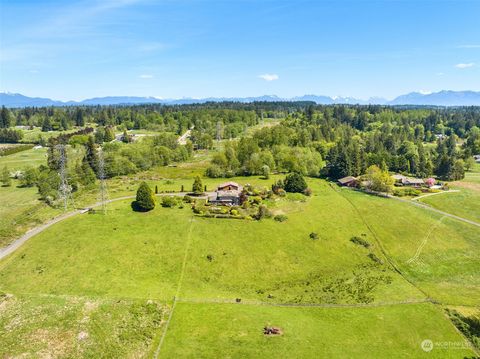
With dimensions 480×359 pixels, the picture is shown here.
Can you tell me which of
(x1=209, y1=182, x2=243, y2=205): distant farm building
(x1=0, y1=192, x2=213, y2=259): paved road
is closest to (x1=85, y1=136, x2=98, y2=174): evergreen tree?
(x1=0, y1=192, x2=213, y2=259): paved road

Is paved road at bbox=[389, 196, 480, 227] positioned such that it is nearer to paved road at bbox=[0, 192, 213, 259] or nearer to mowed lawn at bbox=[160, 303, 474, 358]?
mowed lawn at bbox=[160, 303, 474, 358]

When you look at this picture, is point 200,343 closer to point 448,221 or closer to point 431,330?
point 431,330

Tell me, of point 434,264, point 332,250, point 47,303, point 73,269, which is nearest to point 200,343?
point 47,303

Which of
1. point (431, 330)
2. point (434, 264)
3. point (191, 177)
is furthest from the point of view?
point (191, 177)

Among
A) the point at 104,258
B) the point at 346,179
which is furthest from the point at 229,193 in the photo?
the point at 346,179

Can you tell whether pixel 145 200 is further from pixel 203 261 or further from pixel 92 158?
pixel 92 158

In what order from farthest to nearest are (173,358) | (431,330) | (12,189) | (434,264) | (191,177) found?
(191,177) < (12,189) < (434,264) < (431,330) < (173,358)

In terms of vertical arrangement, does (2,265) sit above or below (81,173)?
below

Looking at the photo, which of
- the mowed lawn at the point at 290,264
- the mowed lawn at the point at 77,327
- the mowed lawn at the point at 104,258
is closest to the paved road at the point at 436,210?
the mowed lawn at the point at 290,264
